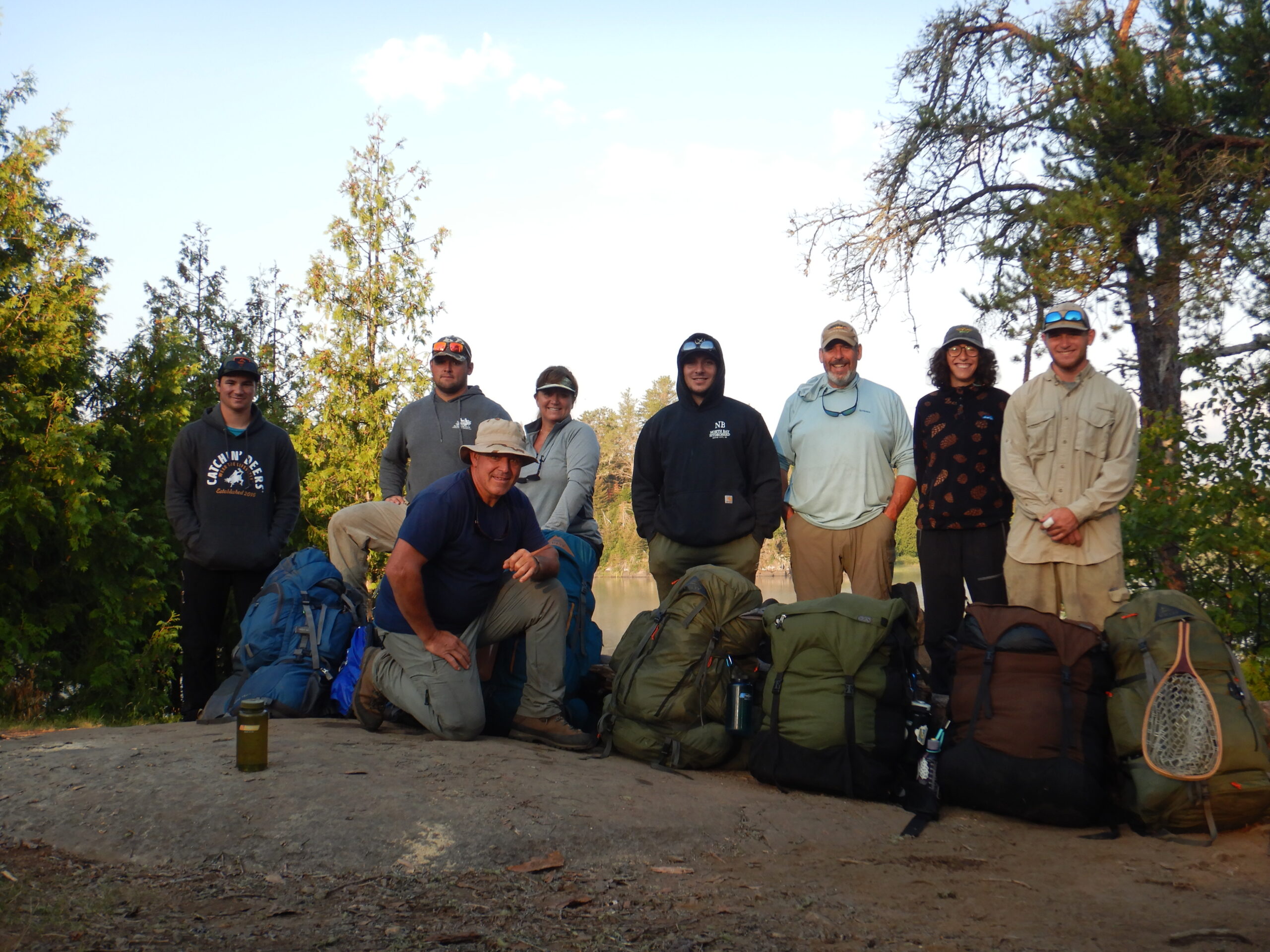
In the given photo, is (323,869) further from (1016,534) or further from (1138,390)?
(1138,390)

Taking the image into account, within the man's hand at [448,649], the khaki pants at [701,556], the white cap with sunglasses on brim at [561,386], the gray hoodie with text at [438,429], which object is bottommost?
the man's hand at [448,649]

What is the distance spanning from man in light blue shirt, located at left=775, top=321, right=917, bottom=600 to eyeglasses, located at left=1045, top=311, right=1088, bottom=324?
1.13 metres

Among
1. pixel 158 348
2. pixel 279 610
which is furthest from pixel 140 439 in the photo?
pixel 279 610

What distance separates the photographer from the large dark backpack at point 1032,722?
4367 millimetres

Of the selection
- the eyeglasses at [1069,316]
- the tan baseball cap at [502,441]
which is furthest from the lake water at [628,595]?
the tan baseball cap at [502,441]

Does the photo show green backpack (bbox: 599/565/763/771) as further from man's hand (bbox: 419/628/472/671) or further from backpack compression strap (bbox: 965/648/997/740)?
backpack compression strap (bbox: 965/648/997/740)

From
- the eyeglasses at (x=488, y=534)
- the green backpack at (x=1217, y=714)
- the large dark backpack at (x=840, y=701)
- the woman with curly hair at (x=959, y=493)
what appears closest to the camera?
the green backpack at (x=1217, y=714)

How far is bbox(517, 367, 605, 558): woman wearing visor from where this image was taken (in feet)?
20.6

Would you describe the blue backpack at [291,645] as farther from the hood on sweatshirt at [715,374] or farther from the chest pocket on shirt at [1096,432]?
the chest pocket on shirt at [1096,432]

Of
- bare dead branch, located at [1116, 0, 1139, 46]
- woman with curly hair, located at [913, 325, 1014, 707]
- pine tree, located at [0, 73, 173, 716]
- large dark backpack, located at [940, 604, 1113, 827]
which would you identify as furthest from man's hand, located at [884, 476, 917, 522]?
bare dead branch, located at [1116, 0, 1139, 46]

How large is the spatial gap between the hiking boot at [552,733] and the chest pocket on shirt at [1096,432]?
122 inches

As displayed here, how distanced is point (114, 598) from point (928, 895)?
29.0 feet

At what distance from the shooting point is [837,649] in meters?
4.93

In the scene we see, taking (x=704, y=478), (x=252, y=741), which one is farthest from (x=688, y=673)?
(x=252, y=741)
